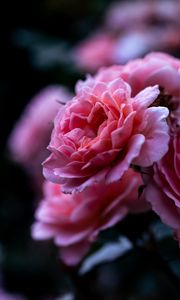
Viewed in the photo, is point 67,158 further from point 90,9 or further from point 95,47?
point 90,9

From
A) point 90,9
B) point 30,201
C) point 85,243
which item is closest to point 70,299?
point 85,243

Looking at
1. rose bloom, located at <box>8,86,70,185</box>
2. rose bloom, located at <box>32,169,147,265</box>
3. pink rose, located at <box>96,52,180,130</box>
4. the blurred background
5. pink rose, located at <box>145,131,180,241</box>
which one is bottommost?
the blurred background

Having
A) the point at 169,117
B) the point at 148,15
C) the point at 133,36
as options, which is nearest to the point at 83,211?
the point at 169,117

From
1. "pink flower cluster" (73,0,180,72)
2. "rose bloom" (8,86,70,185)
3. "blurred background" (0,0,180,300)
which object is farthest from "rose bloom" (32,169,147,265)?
"pink flower cluster" (73,0,180,72)

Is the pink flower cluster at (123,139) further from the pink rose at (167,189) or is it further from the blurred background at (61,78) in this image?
the blurred background at (61,78)

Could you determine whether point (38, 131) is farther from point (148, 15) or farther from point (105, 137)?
point (105, 137)

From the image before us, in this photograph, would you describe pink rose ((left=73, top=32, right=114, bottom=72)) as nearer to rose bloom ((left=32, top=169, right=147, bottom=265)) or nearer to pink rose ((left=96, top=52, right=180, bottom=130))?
rose bloom ((left=32, top=169, right=147, bottom=265))

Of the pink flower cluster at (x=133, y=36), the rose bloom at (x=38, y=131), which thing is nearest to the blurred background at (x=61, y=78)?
the pink flower cluster at (x=133, y=36)
